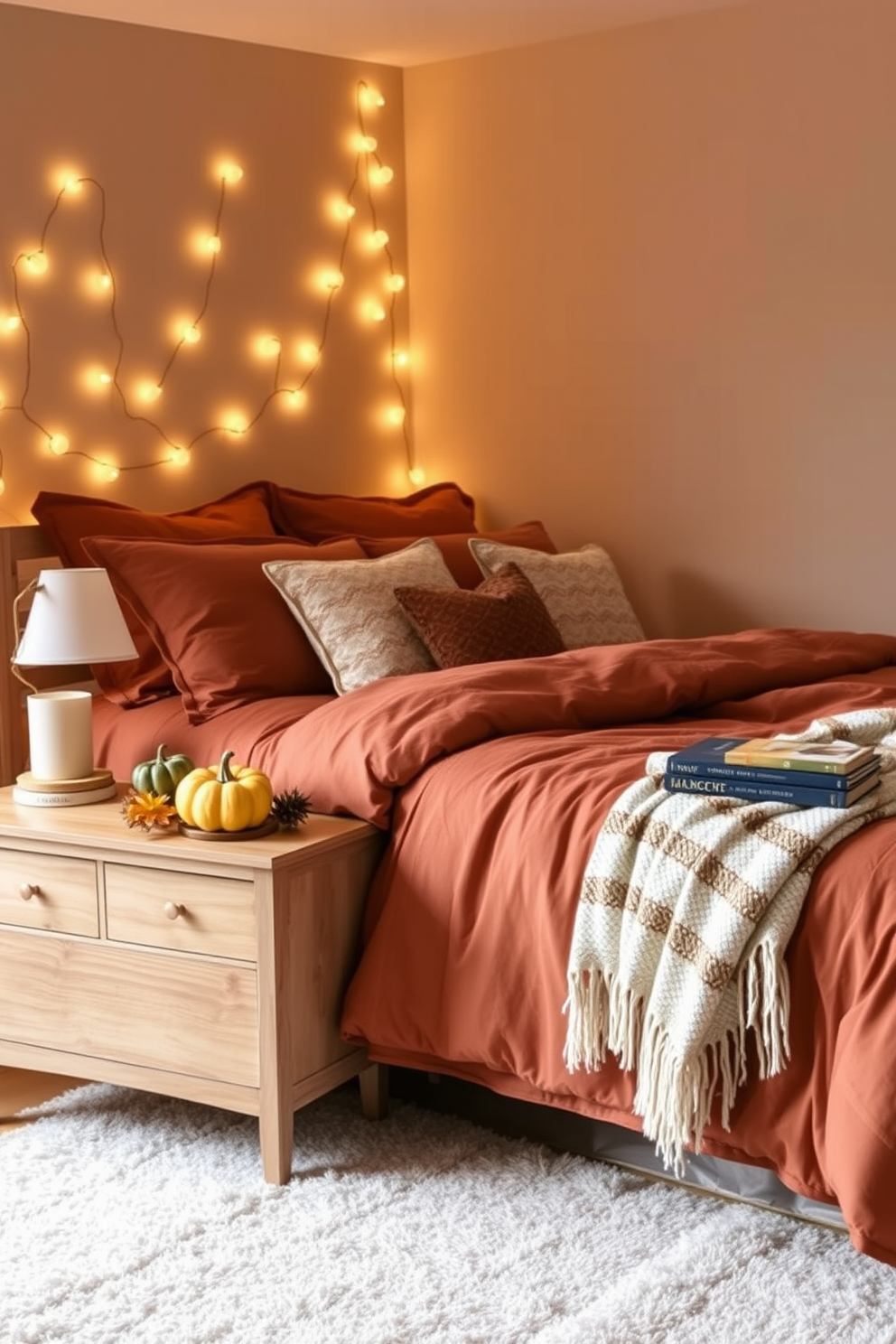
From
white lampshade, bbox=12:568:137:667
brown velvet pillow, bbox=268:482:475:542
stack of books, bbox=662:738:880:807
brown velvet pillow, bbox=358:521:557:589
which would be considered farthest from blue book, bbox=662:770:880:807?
brown velvet pillow, bbox=268:482:475:542

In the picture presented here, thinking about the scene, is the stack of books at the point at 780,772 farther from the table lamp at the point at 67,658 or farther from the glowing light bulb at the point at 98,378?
the glowing light bulb at the point at 98,378

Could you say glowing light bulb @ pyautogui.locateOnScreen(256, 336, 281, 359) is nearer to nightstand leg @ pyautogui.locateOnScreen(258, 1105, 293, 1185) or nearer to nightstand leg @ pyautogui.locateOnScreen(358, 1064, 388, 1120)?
nightstand leg @ pyautogui.locateOnScreen(358, 1064, 388, 1120)

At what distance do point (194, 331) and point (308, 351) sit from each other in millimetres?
437

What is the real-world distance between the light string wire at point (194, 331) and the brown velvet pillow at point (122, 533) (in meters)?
0.16

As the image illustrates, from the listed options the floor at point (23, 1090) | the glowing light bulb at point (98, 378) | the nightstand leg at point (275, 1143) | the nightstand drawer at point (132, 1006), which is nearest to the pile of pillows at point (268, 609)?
the glowing light bulb at point (98, 378)

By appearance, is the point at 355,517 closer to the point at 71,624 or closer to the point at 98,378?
the point at 98,378

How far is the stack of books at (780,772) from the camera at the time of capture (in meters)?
2.28

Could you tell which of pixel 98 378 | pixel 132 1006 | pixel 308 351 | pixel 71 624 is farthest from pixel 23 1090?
pixel 308 351

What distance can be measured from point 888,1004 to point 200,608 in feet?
5.52

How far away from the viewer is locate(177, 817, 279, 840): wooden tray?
2.56 m

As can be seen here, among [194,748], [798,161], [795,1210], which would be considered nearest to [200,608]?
[194,748]

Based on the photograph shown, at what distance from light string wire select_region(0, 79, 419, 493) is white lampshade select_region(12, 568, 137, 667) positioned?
74cm

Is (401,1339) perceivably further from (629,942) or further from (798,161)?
(798,161)

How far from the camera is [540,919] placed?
2.43 metres
